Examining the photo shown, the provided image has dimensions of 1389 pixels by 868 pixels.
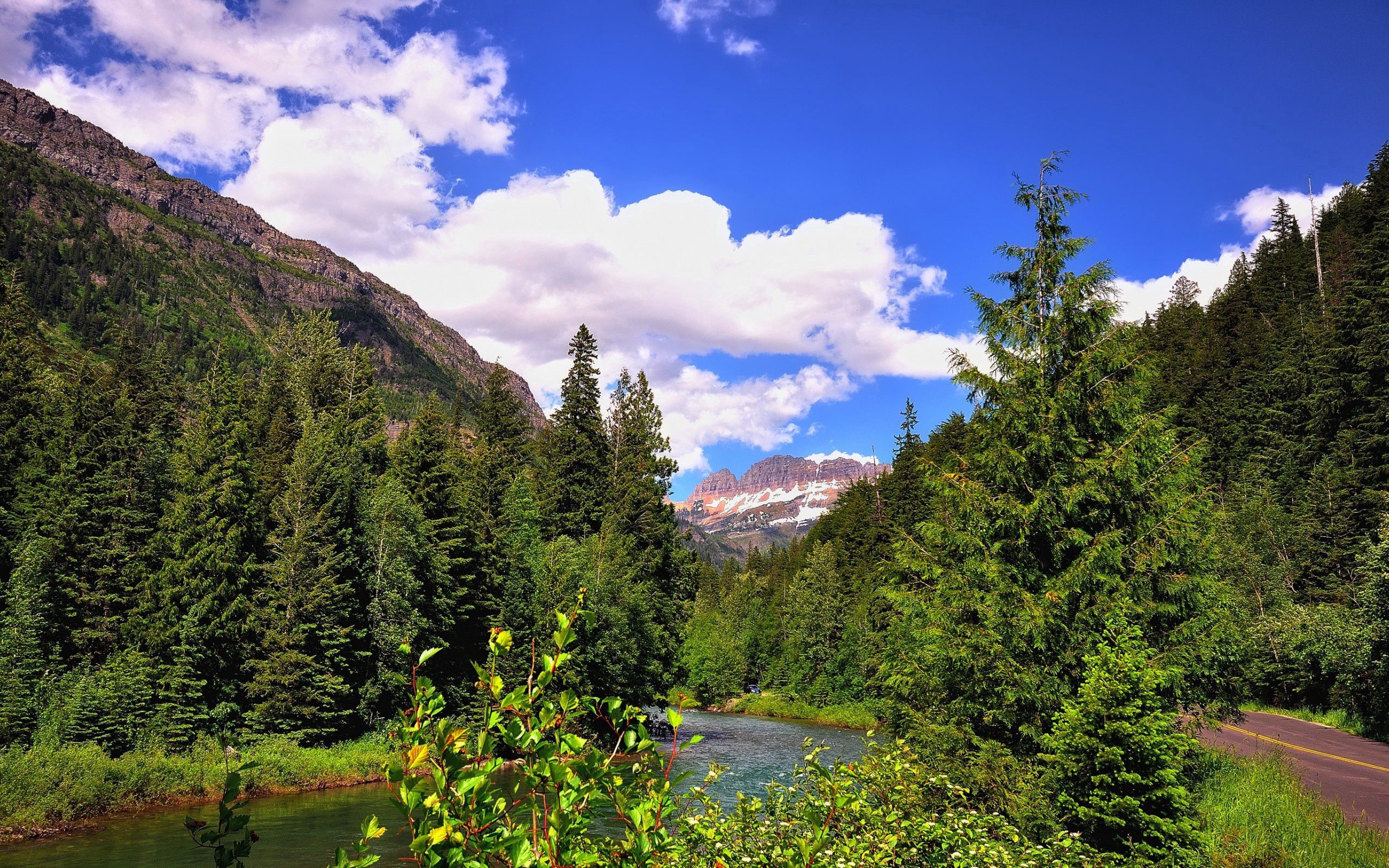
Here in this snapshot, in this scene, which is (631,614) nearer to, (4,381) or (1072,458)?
(1072,458)

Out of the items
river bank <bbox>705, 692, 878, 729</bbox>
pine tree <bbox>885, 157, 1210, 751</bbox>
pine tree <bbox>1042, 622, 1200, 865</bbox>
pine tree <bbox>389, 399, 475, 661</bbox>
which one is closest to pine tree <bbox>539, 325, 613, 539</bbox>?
pine tree <bbox>389, 399, 475, 661</bbox>

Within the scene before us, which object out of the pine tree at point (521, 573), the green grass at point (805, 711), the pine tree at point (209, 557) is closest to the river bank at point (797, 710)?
the green grass at point (805, 711)

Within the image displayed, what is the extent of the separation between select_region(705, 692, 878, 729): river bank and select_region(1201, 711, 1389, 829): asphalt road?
24.7 metres

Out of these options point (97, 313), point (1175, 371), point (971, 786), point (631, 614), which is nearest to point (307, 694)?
point (631, 614)

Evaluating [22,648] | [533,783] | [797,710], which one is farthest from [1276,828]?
[797,710]

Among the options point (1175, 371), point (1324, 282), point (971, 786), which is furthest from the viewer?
point (1175, 371)

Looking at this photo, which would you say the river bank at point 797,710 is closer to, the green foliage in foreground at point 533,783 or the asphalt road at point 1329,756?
the asphalt road at point 1329,756

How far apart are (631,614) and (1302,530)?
36755 millimetres

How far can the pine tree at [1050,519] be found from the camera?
1333 cm

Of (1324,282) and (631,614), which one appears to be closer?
(631,614)

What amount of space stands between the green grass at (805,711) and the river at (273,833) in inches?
819

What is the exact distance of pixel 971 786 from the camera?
12.7 metres

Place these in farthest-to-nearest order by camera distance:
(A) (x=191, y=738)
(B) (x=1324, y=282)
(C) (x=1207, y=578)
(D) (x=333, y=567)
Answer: (B) (x=1324, y=282) → (D) (x=333, y=567) → (A) (x=191, y=738) → (C) (x=1207, y=578)

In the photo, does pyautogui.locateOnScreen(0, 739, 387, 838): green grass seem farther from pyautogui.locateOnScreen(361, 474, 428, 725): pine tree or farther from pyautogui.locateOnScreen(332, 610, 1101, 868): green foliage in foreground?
pyautogui.locateOnScreen(332, 610, 1101, 868): green foliage in foreground
